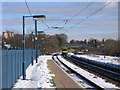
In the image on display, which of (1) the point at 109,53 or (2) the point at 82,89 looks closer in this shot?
(2) the point at 82,89

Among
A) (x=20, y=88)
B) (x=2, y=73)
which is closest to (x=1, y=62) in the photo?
(x=2, y=73)

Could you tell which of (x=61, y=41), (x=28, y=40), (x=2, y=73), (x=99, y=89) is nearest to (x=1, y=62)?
(x=2, y=73)

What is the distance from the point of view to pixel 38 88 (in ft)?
40.8

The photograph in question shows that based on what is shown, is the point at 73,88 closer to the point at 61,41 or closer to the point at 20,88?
the point at 20,88

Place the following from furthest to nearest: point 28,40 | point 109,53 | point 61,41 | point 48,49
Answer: point 61,41 < point 48,49 < point 109,53 < point 28,40

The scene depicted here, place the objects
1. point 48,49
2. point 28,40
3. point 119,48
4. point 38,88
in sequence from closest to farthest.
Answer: point 38,88 → point 28,40 → point 119,48 → point 48,49

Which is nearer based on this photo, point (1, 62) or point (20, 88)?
point (1, 62)

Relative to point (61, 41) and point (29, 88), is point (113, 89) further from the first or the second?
point (61, 41)

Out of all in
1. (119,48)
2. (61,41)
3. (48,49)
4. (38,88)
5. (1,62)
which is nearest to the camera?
(1,62)

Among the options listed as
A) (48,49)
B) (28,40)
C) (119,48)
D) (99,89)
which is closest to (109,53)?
(119,48)

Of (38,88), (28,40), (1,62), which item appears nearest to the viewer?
(1,62)

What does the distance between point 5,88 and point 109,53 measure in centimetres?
8673

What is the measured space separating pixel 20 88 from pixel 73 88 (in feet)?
9.59

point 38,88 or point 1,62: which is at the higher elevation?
point 1,62
